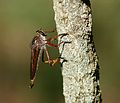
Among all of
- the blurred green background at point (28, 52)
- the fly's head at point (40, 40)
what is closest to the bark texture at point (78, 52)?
the fly's head at point (40, 40)

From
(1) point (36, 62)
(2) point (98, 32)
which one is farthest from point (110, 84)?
(1) point (36, 62)

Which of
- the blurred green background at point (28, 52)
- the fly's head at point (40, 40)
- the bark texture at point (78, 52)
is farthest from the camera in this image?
the blurred green background at point (28, 52)

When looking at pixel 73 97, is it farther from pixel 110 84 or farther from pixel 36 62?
pixel 110 84

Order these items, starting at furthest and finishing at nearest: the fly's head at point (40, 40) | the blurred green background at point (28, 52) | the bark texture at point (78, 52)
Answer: the blurred green background at point (28, 52) → the fly's head at point (40, 40) → the bark texture at point (78, 52)

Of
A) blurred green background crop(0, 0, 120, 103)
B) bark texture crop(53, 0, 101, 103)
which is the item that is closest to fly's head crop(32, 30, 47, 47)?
bark texture crop(53, 0, 101, 103)

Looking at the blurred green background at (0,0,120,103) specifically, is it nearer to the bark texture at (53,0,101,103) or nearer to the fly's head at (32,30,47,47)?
the fly's head at (32,30,47,47)

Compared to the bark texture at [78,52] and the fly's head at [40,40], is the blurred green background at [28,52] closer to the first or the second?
the fly's head at [40,40]
